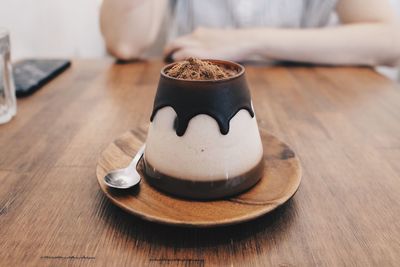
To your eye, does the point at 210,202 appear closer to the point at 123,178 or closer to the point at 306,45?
the point at 123,178

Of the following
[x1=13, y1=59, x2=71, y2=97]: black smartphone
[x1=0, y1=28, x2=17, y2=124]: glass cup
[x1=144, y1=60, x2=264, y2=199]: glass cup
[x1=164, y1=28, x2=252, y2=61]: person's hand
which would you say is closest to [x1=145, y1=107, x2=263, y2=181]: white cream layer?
[x1=144, y1=60, x2=264, y2=199]: glass cup

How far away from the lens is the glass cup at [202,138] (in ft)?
1.31

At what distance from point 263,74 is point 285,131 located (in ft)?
1.19

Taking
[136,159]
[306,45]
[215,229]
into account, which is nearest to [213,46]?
[306,45]

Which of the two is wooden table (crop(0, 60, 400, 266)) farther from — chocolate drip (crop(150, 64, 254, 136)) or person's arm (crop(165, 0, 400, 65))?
person's arm (crop(165, 0, 400, 65))

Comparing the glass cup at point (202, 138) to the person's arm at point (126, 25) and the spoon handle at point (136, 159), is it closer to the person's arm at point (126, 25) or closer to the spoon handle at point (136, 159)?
the spoon handle at point (136, 159)

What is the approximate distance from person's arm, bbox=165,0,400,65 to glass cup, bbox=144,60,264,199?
66 centimetres

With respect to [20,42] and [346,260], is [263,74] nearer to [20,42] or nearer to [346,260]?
[346,260]

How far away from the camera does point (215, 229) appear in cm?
40

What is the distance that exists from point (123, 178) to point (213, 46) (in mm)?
711

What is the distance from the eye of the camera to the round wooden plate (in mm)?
376

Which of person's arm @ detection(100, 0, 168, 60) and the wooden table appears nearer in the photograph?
the wooden table

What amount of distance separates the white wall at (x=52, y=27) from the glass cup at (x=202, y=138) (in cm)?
104

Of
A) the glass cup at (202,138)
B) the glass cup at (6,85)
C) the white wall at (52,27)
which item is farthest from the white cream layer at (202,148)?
the white wall at (52,27)
